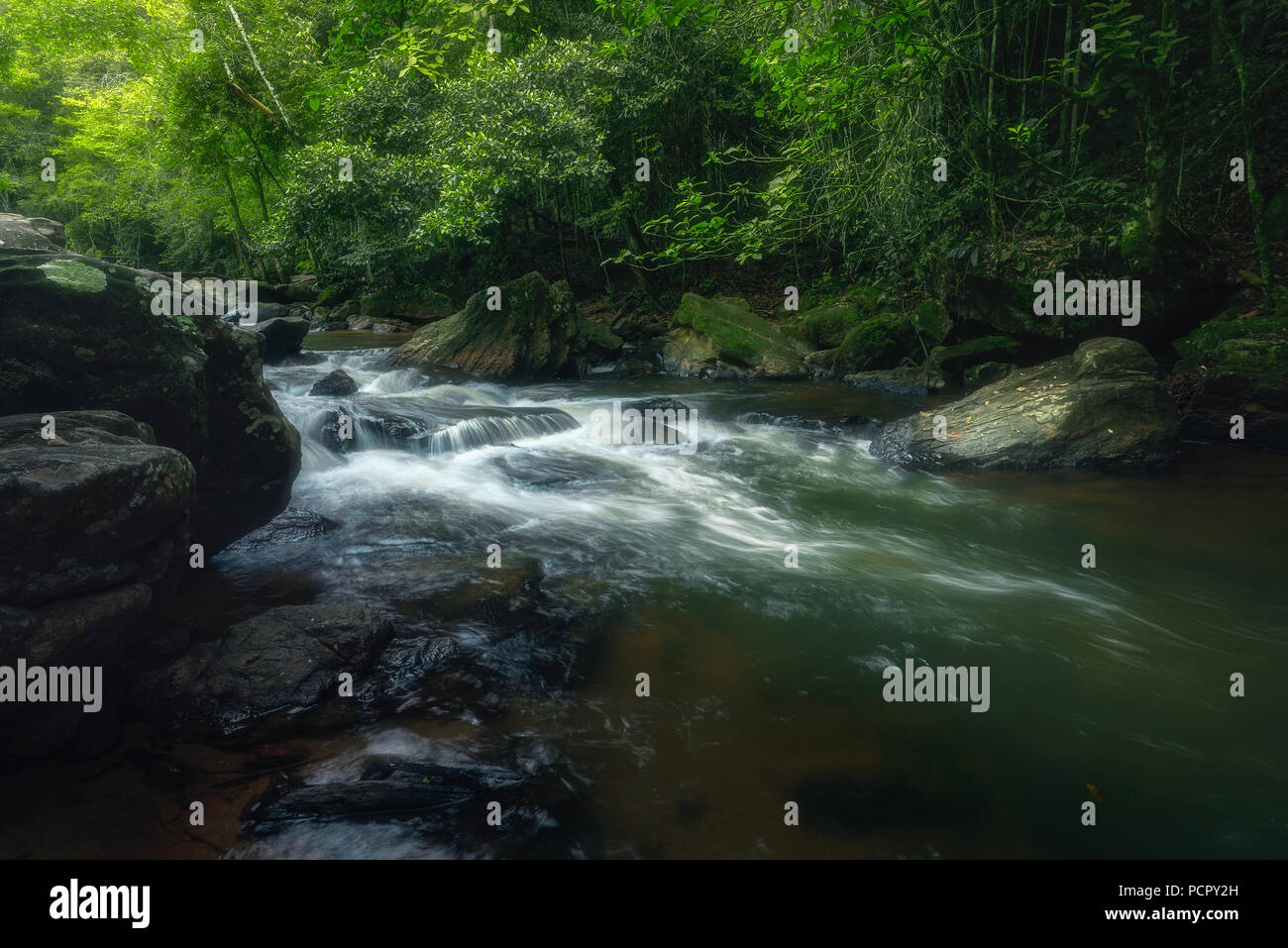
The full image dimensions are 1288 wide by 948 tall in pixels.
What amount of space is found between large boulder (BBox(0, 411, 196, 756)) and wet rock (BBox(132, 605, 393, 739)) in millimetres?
344

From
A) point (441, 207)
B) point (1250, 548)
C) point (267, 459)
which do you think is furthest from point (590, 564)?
point (441, 207)

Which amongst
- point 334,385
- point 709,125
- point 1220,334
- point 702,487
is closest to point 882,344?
point 1220,334

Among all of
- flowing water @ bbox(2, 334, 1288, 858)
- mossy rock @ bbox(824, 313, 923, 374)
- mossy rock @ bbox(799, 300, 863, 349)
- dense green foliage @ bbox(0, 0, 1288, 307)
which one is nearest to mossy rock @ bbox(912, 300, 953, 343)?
mossy rock @ bbox(824, 313, 923, 374)

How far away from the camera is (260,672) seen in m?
3.73

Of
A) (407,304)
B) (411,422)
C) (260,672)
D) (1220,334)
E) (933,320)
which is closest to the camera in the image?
(260,672)

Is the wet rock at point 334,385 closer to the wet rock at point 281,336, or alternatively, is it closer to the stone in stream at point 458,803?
the wet rock at point 281,336

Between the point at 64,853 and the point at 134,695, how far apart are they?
3.12 ft

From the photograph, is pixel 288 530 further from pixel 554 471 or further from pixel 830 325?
pixel 830 325

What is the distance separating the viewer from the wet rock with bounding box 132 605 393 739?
353cm

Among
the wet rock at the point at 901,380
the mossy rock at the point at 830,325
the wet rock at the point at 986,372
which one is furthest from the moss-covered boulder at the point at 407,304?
the wet rock at the point at 986,372

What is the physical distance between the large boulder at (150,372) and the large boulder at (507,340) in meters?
7.89

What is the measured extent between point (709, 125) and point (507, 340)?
7.69 metres
